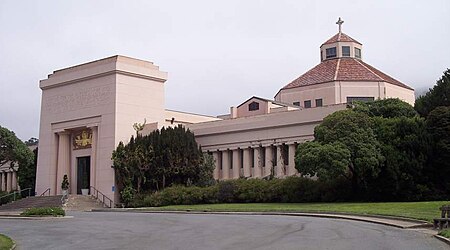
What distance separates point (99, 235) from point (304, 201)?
24.1 metres

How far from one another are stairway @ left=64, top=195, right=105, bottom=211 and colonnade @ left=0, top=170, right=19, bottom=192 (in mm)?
24263

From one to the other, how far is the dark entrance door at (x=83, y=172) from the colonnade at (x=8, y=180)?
63.1ft

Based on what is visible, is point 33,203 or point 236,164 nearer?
point 236,164

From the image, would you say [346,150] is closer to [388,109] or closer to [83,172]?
[388,109]

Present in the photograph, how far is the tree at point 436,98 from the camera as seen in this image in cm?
4616

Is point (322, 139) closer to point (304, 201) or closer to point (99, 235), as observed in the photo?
point (304, 201)

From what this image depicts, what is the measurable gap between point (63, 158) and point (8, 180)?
20.4 meters

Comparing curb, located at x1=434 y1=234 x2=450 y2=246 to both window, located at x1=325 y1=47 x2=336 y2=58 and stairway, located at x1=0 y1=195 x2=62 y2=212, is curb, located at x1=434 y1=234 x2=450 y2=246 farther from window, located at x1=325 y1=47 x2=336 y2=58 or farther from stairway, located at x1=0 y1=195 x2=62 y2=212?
window, located at x1=325 y1=47 x2=336 y2=58

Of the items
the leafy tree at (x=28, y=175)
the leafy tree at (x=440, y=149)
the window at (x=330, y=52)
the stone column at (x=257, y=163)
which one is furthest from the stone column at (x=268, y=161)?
the leafy tree at (x=28, y=175)

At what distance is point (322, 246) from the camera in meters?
16.5

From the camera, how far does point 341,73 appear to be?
62.9 m

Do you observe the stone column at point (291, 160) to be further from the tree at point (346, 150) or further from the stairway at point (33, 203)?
the stairway at point (33, 203)

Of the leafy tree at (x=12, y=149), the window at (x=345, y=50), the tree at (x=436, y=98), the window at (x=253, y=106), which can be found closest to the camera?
the tree at (x=436, y=98)

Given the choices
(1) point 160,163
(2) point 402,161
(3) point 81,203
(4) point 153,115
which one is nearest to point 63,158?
(3) point 81,203
